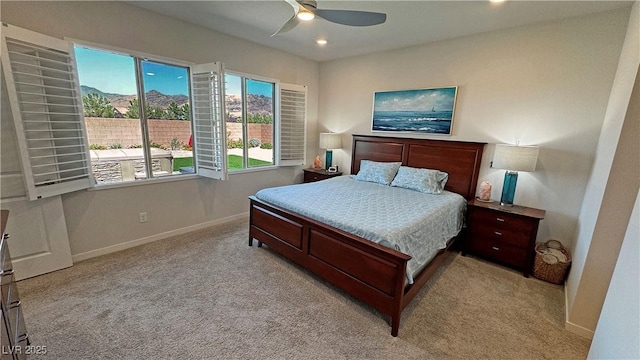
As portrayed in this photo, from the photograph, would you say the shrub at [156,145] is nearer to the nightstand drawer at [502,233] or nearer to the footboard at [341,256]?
the footboard at [341,256]

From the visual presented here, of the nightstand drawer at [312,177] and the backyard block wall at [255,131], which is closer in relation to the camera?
the backyard block wall at [255,131]

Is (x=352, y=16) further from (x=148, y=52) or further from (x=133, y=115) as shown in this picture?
(x=133, y=115)

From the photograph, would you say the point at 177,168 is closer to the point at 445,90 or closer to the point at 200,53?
the point at 200,53

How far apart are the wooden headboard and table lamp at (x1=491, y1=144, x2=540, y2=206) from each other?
1.24 ft

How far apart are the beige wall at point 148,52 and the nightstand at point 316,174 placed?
943 millimetres

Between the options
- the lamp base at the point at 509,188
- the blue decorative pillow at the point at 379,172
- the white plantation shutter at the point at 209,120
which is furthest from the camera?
the blue decorative pillow at the point at 379,172

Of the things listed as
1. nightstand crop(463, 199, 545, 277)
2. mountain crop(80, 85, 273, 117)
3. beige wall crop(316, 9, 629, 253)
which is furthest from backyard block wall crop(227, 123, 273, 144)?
nightstand crop(463, 199, 545, 277)

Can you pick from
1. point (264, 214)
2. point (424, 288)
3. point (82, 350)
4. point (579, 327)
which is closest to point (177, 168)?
point (264, 214)

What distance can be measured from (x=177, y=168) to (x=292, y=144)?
1928mm

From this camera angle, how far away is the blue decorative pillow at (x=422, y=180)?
3.36m

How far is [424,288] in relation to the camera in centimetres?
251

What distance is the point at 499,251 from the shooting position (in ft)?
9.61

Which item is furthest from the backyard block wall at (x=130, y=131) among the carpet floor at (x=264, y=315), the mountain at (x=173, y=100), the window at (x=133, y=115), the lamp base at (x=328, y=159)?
the lamp base at (x=328, y=159)

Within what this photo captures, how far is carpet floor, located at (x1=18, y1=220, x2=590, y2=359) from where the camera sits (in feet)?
5.83
